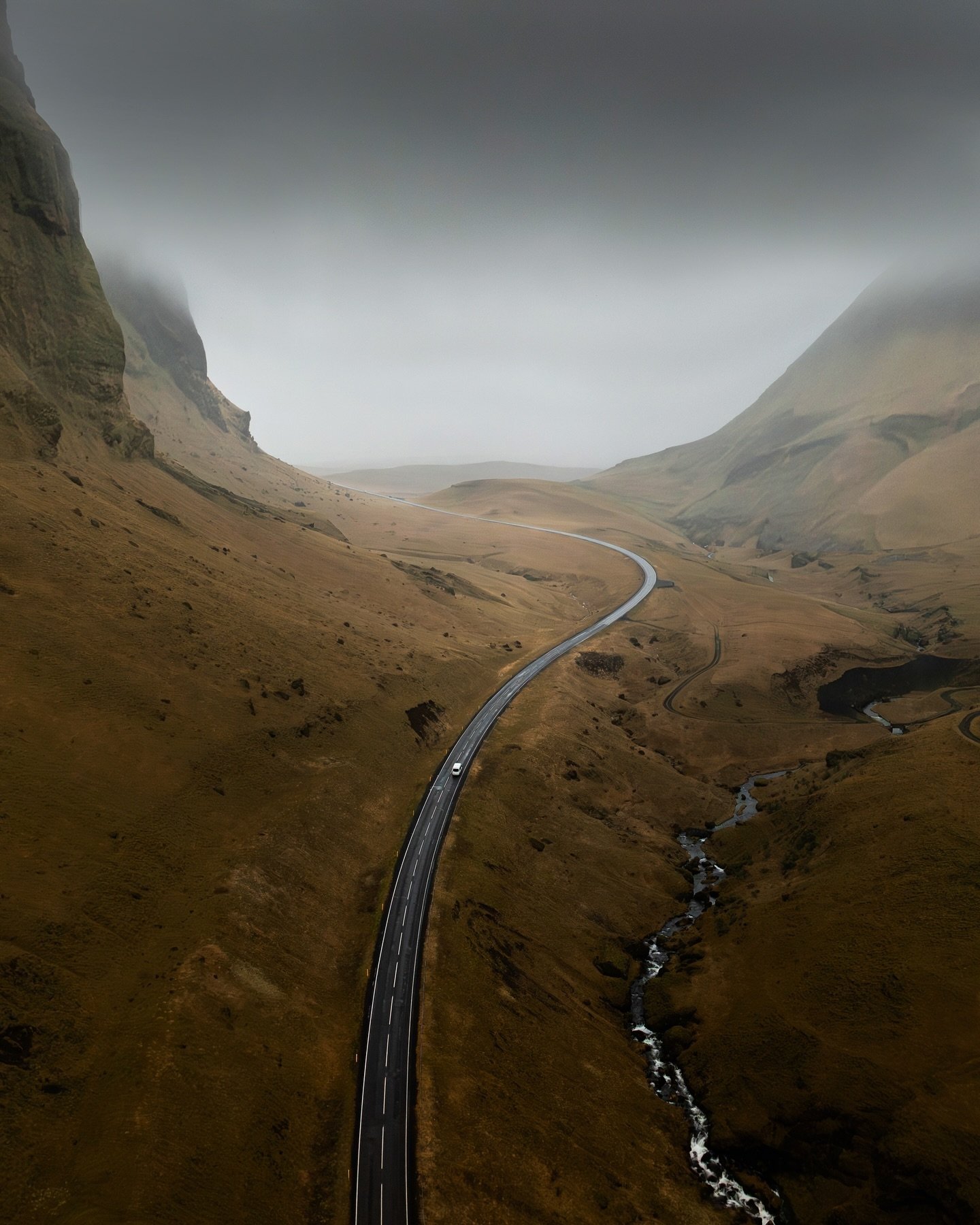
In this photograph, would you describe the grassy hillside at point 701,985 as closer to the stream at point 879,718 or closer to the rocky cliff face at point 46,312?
the stream at point 879,718

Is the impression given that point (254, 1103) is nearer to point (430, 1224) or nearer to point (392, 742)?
point (430, 1224)

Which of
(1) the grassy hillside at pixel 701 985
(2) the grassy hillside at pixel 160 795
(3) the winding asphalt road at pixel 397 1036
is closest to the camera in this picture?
(2) the grassy hillside at pixel 160 795

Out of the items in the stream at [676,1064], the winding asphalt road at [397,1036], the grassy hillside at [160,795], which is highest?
the grassy hillside at [160,795]

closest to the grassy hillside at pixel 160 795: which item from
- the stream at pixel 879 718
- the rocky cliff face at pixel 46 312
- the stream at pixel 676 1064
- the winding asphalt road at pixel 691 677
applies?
the rocky cliff face at pixel 46 312

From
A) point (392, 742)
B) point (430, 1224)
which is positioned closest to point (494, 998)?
point (430, 1224)

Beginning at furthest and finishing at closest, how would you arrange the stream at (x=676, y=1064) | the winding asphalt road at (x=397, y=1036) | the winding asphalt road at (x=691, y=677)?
the winding asphalt road at (x=691, y=677) → the stream at (x=676, y=1064) → the winding asphalt road at (x=397, y=1036)

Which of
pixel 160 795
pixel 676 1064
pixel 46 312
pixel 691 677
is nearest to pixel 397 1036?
pixel 676 1064

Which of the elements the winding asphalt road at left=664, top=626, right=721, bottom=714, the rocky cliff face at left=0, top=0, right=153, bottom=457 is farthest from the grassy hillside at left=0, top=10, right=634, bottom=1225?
the winding asphalt road at left=664, top=626, right=721, bottom=714
